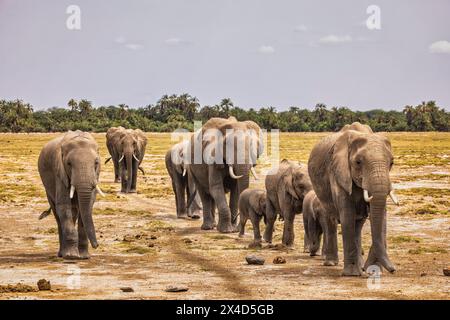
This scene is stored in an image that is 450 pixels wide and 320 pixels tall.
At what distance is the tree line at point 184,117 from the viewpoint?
114625 millimetres

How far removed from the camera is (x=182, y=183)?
96.1ft

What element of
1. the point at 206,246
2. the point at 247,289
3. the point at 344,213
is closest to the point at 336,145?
the point at 344,213

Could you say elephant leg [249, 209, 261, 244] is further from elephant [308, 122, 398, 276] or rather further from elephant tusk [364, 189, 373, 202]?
elephant tusk [364, 189, 373, 202]

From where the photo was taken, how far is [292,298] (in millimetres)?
14148

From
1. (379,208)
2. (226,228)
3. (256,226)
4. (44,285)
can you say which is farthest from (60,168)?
(379,208)

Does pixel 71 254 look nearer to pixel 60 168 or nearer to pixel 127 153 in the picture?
pixel 60 168

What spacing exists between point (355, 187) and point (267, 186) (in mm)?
5213

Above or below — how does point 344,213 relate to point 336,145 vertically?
below

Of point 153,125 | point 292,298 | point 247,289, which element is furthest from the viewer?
point 153,125

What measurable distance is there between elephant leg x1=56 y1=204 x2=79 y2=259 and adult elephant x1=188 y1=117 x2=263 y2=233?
5.44 m

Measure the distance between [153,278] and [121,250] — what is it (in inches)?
174

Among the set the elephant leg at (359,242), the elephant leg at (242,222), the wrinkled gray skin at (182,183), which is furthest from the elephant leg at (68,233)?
the wrinkled gray skin at (182,183)

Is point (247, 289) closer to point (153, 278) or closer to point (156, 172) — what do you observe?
point (153, 278)
